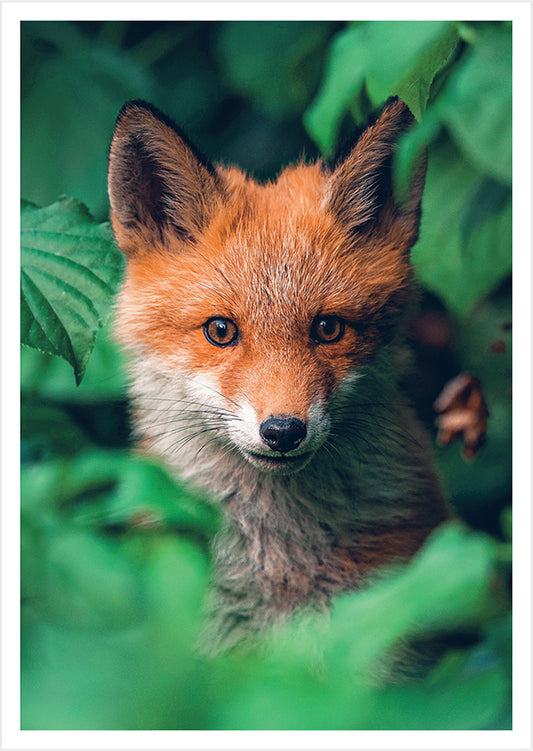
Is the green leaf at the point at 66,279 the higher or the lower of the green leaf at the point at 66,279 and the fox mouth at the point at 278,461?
the higher

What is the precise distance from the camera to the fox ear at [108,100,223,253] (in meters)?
1.38

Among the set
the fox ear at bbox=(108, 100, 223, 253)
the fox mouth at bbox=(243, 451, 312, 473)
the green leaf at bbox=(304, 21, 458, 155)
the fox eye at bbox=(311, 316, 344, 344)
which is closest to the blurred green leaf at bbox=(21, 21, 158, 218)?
the fox ear at bbox=(108, 100, 223, 253)

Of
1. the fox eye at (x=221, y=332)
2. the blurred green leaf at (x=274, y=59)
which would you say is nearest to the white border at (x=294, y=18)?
the blurred green leaf at (x=274, y=59)

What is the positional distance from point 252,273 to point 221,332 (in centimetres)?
14

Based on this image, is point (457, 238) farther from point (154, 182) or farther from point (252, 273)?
point (154, 182)

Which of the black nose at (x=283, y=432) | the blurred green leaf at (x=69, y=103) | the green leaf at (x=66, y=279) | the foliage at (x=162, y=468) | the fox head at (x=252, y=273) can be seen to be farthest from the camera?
the blurred green leaf at (x=69, y=103)

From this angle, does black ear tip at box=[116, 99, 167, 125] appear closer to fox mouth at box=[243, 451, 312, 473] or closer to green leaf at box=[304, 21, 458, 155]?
green leaf at box=[304, 21, 458, 155]

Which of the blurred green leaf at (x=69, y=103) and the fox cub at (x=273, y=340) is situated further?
the blurred green leaf at (x=69, y=103)

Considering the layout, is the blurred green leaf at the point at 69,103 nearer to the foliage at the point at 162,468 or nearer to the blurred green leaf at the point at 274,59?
the foliage at the point at 162,468

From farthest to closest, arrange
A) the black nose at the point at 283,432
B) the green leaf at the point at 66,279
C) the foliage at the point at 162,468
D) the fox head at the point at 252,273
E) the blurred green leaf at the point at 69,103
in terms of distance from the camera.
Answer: the blurred green leaf at the point at 69,103 < the green leaf at the point at 66,279 < the fox head at the point at 252,273 < the black nose at the point at 283,432 < the foliage at the point at 162,468

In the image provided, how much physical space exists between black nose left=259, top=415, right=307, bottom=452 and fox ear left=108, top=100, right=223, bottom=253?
19.3 inches

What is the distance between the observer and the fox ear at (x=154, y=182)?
138 centimetres

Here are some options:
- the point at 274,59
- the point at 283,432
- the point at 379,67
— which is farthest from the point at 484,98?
the point at 283,432

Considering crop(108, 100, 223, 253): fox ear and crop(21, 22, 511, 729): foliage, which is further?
crop(108, 100, 223, 253): fox ear
